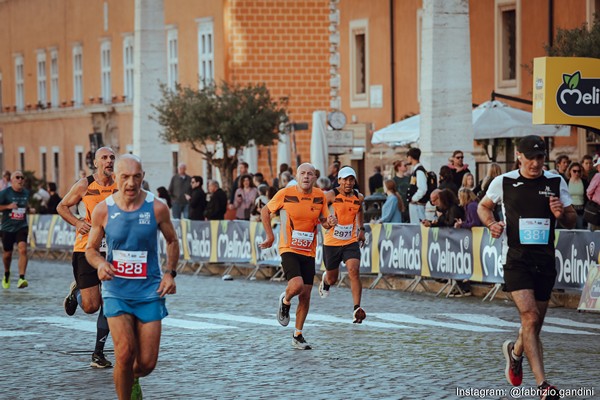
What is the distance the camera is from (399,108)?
4122cm

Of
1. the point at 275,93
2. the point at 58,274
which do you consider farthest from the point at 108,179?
the point at 275,93

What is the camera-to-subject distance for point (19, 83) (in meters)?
70.1

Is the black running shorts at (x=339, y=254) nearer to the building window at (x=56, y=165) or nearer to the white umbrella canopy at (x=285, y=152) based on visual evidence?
the white umbrella canopy at (x=285, y=152)

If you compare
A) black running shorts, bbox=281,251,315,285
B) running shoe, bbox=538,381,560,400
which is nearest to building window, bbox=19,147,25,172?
black running shorts, bbox=281,251,315,285

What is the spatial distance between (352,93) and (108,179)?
28.7 meters

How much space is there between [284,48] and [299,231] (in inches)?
1233

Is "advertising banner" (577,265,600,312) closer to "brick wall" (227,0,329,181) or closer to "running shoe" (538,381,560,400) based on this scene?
"running shoe" (538,381,560,400)

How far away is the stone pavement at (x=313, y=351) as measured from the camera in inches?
512

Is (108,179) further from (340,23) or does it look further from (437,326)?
(340,23)

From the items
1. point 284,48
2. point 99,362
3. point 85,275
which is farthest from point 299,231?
point 284,48

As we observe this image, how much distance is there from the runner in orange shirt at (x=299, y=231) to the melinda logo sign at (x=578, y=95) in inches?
212

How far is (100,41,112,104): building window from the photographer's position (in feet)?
195

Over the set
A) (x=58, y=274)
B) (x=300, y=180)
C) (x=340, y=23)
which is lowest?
(x=58, y=274)

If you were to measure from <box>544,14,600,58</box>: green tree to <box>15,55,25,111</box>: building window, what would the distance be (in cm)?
4297
